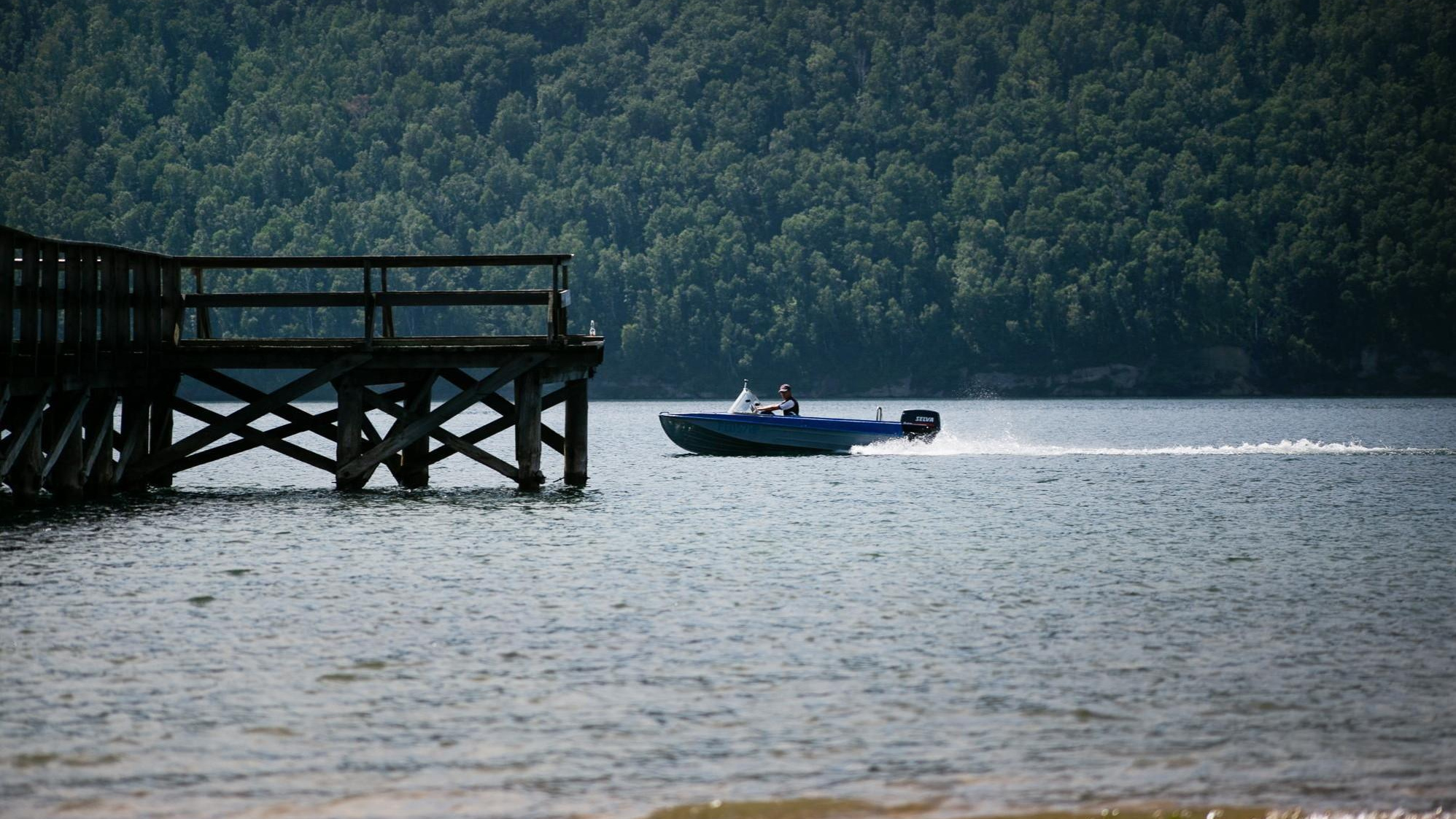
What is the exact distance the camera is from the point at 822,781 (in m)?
10.6

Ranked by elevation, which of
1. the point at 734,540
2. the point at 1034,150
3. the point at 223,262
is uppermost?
the point at 1034,150

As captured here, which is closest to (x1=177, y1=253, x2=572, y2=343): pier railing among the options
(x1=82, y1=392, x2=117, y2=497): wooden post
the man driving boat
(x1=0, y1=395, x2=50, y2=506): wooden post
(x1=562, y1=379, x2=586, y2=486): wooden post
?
(x1=562, y1=379, x2=586, y2=486): wooden post

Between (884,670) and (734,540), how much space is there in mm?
11287

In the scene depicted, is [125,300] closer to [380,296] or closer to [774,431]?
[380,296]

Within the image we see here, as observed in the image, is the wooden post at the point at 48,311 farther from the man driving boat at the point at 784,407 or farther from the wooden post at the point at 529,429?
the man driving boat at the point at 784,407

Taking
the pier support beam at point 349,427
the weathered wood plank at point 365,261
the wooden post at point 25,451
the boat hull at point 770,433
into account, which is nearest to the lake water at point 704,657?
the wooden post at point 25,451

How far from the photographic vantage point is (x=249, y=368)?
86.5 ft

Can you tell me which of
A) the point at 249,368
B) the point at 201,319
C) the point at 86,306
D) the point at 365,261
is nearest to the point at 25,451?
the point at 86,306

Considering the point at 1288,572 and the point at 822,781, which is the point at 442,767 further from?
A: the point at 1288,572

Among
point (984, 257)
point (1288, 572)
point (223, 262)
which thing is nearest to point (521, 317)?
point (984, 257)

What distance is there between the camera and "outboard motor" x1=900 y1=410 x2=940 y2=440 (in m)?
45.5

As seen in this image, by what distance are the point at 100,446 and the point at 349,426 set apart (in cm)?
394

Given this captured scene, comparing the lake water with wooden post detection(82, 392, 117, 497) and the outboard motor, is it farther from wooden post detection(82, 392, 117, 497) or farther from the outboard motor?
the outboard motor

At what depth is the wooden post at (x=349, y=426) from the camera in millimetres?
29094
